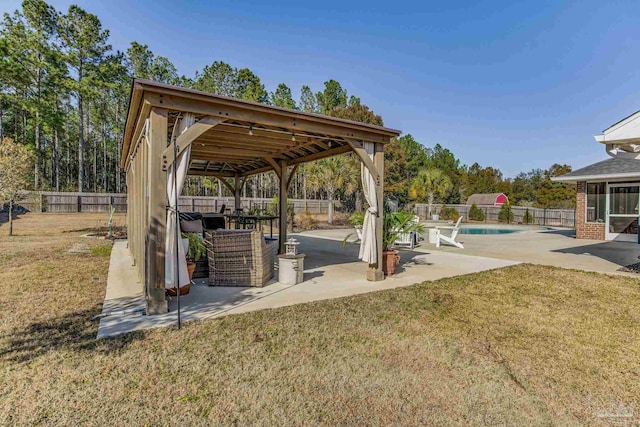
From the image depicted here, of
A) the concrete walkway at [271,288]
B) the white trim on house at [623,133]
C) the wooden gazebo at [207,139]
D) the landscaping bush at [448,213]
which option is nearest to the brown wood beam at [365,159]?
the wooden gazebo at [207,139]

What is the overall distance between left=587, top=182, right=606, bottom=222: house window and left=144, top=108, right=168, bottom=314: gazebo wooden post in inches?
585

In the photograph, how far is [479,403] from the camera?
2301 mm

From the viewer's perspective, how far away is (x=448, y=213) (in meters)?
25.0

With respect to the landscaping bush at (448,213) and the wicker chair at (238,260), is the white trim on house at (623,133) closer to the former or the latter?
the wicker chair at (238,260)

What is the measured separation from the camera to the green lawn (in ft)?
7.11

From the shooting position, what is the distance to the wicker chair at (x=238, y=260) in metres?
5.32

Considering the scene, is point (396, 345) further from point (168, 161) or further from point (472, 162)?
point (472, 162)

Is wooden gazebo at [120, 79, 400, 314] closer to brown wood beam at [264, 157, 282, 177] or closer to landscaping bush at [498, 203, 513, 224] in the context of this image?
brown wood beam at [264, 157, 282, 177]

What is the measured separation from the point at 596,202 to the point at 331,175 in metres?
11.9

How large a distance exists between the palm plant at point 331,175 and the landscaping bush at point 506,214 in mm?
10655

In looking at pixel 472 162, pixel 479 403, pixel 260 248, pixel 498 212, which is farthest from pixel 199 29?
pixel 472 162

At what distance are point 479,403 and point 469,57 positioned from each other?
647 inches

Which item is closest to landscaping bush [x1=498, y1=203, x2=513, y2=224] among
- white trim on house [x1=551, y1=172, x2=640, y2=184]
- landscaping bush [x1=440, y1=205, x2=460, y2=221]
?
landscaping bush [x1=440, y1=205, x2=460, y2=221]

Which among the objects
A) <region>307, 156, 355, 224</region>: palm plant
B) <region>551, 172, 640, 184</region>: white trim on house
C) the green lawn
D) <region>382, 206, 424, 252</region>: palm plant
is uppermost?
<region>307, 156, 355, 224</region>: palm plant
